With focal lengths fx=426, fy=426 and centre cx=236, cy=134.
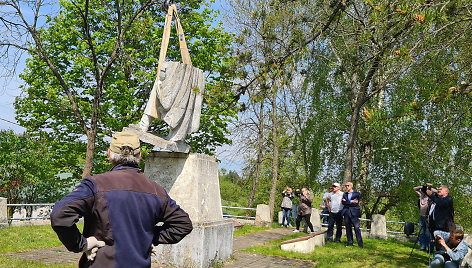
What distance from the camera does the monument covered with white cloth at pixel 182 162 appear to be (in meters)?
7.63

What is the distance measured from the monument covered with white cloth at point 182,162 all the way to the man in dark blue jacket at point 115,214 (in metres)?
4.20

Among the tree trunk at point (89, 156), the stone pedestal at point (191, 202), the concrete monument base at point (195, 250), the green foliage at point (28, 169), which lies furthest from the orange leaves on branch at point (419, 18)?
the green foliage at point (28, 169)

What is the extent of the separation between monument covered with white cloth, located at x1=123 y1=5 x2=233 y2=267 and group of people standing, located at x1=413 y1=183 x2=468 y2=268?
396cm

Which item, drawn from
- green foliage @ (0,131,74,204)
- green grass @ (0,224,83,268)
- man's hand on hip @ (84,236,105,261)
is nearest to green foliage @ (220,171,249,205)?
green foliage @ (0,131,74,204)

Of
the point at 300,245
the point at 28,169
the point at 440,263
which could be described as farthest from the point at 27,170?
the point at 440,263

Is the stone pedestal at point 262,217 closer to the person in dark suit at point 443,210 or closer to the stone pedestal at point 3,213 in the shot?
the person in dark suit at point 443,210

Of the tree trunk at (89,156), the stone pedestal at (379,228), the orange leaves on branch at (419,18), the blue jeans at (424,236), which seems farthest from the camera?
the stone pedestal at (379,228)

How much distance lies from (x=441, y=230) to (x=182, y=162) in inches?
244

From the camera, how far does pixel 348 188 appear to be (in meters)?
12.8

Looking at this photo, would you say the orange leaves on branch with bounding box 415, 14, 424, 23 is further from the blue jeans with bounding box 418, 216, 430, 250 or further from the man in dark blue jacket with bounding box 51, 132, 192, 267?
the blue jeans with bounding box 418, 216, 430, 250

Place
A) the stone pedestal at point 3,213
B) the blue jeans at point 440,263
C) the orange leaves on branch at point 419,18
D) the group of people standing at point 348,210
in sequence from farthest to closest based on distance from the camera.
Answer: the group of people standing at point 348,210, the stone pedestal at point 3,213, the blue jeans at point 440,263, the orange leaves on branch at point 419,18

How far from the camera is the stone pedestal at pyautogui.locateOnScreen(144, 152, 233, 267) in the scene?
766 centimetres

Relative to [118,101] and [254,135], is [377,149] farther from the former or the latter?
[118,101]

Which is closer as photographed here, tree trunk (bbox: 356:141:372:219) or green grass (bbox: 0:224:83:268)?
green grass (bbox: 0:224:83:268)
